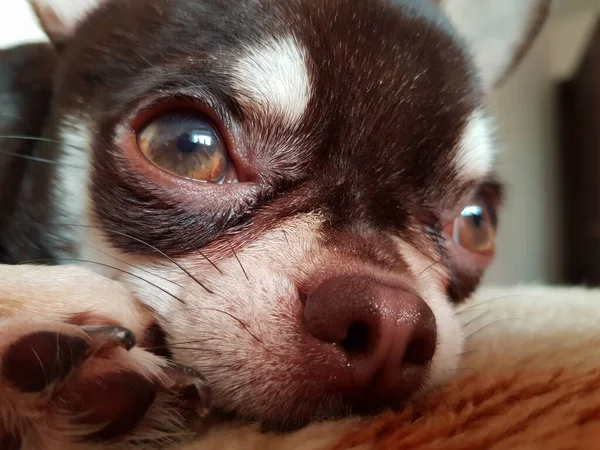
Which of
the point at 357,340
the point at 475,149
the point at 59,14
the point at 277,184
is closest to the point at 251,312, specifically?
the point at 357,340

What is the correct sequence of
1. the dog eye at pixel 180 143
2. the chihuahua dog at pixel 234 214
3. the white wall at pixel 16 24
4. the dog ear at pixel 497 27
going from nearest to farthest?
1. the chihuahua dog at pixel 234 214
2. the dog eye at pixel 180 143
3. the dog ear at pixel 497 27
4. the white wall at pixel 16 24

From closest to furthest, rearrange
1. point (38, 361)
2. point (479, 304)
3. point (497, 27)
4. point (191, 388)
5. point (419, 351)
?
point (38, 361) < point (191, 388) < point (419, 351) < point (479, 304) < point (497, 27)

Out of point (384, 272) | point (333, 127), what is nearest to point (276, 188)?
point (333, 127)

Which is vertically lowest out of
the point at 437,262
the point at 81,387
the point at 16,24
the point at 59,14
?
the point at 81,387

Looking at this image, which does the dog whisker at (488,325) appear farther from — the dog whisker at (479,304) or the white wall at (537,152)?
the white wall at (537,152)

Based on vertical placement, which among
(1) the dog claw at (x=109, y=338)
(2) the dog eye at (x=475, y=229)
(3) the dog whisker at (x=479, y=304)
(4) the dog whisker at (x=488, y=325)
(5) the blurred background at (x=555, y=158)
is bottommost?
(1) the dog claw at (x=109, y=338)

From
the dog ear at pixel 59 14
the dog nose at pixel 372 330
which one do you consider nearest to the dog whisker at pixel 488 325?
the dog nose at pixel 372 330

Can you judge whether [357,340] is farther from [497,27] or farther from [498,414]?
[497,27]
